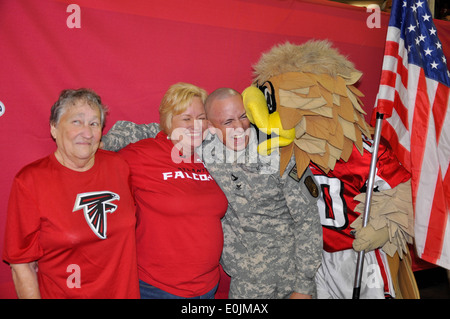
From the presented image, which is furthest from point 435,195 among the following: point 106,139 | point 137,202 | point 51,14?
point 51,14

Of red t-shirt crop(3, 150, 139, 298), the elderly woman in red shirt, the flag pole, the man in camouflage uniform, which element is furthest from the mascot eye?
red t-shirt crop(3, 150, 139, 298)

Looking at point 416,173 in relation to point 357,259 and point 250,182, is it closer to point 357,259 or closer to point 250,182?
point 357,259

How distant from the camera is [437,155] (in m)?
2.00

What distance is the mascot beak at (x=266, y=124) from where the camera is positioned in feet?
5.85

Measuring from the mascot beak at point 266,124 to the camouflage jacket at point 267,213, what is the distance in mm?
86

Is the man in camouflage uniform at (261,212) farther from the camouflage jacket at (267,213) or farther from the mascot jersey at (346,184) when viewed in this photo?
the mascot jersey at (346,184)

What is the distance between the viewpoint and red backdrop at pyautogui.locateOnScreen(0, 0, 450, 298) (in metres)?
1.93

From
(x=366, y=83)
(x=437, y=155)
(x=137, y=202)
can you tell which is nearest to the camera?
(x=137, y=202)

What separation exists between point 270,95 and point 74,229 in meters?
1.16

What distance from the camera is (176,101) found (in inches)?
75.5

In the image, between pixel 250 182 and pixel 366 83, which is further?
pixel 366 83

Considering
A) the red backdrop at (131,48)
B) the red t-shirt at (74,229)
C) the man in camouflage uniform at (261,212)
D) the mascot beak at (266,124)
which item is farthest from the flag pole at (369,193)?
the red t-shirt at (74,229)

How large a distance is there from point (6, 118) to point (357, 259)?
213 cm

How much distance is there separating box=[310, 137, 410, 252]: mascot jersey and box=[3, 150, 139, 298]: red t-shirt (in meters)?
1.13
